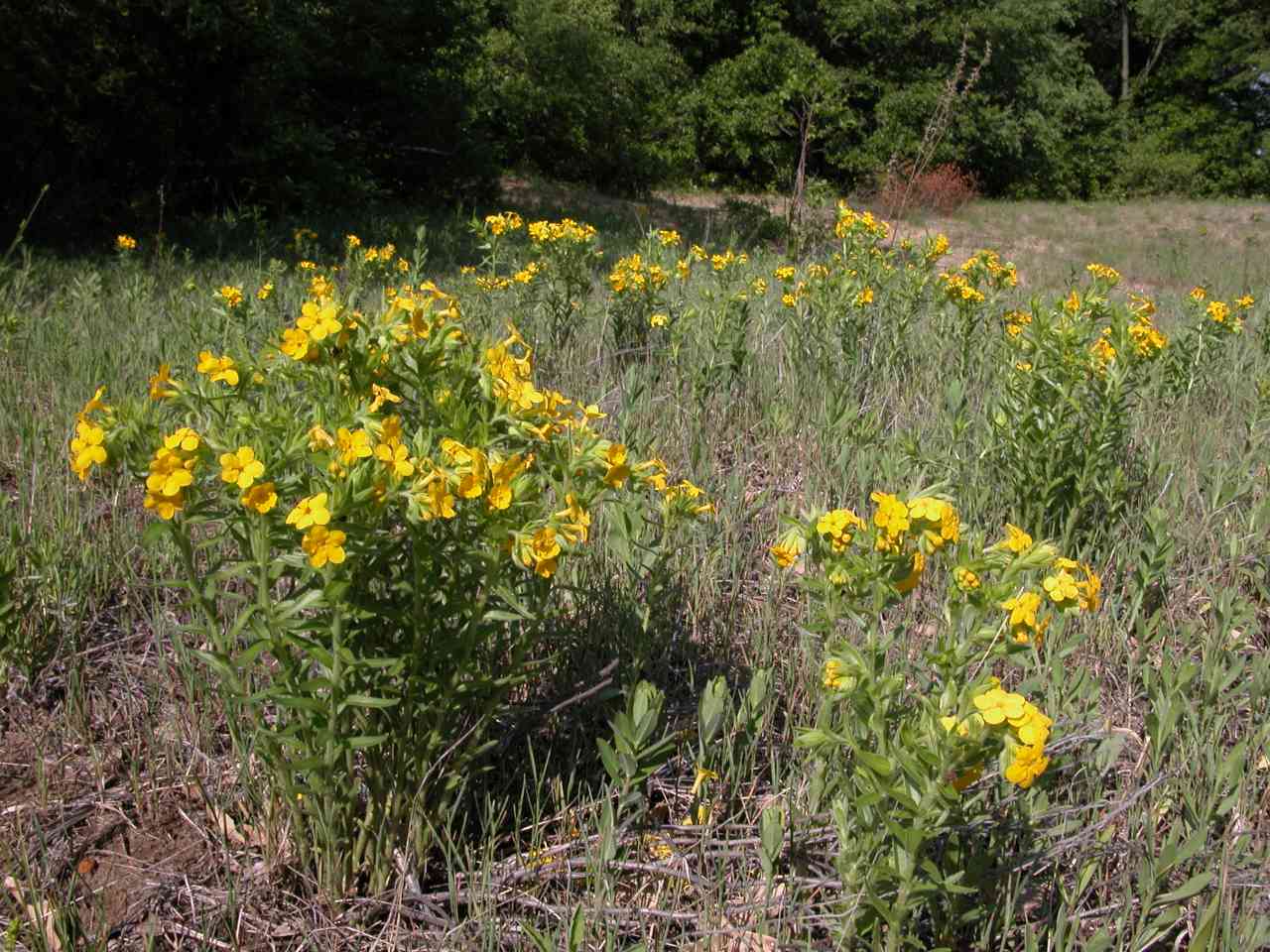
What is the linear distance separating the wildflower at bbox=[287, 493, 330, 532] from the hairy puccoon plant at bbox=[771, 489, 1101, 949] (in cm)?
70

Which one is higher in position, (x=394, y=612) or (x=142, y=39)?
(x=142, y=39)

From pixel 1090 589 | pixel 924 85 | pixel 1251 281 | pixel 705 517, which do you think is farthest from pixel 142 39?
pixel 924 85

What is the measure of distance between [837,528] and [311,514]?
749 millimetres

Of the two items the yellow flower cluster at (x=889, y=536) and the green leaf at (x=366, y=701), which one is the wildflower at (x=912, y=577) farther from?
the green leaf at (x=366, y=701)

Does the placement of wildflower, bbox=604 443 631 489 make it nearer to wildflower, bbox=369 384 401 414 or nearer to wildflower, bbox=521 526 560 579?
wildflower, bbox=521 526 560 579

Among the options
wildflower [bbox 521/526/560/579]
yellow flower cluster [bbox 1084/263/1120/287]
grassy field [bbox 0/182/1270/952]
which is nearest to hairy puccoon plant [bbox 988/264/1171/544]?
grassy field [bbox 0/182/1270/952]

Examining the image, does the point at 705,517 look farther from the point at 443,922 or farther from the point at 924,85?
the point at 924,85

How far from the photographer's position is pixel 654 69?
16.8 meters

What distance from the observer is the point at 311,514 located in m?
1.21

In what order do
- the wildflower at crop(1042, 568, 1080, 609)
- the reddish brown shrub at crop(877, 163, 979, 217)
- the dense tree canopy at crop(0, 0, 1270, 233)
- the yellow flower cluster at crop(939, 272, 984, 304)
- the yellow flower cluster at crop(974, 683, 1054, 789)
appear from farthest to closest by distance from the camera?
1. the reddish brown shrub at crop(877, 163, 979, 217)
2. the dense tree canopy at crop(0, 0, 1270, 233)
3. the yellow flower cluster at crop(939, 272, 984, 304)
4. the wildflower at crop(1042, 568, 1080, 609)
5. the yellow flower cluster at crop(974, 683, 1054, 789)

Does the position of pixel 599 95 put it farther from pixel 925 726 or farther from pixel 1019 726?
pixel 1019 726

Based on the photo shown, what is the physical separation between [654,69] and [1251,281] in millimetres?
10151

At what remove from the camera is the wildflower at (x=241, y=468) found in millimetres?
1227

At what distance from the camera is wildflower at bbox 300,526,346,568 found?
120cm
